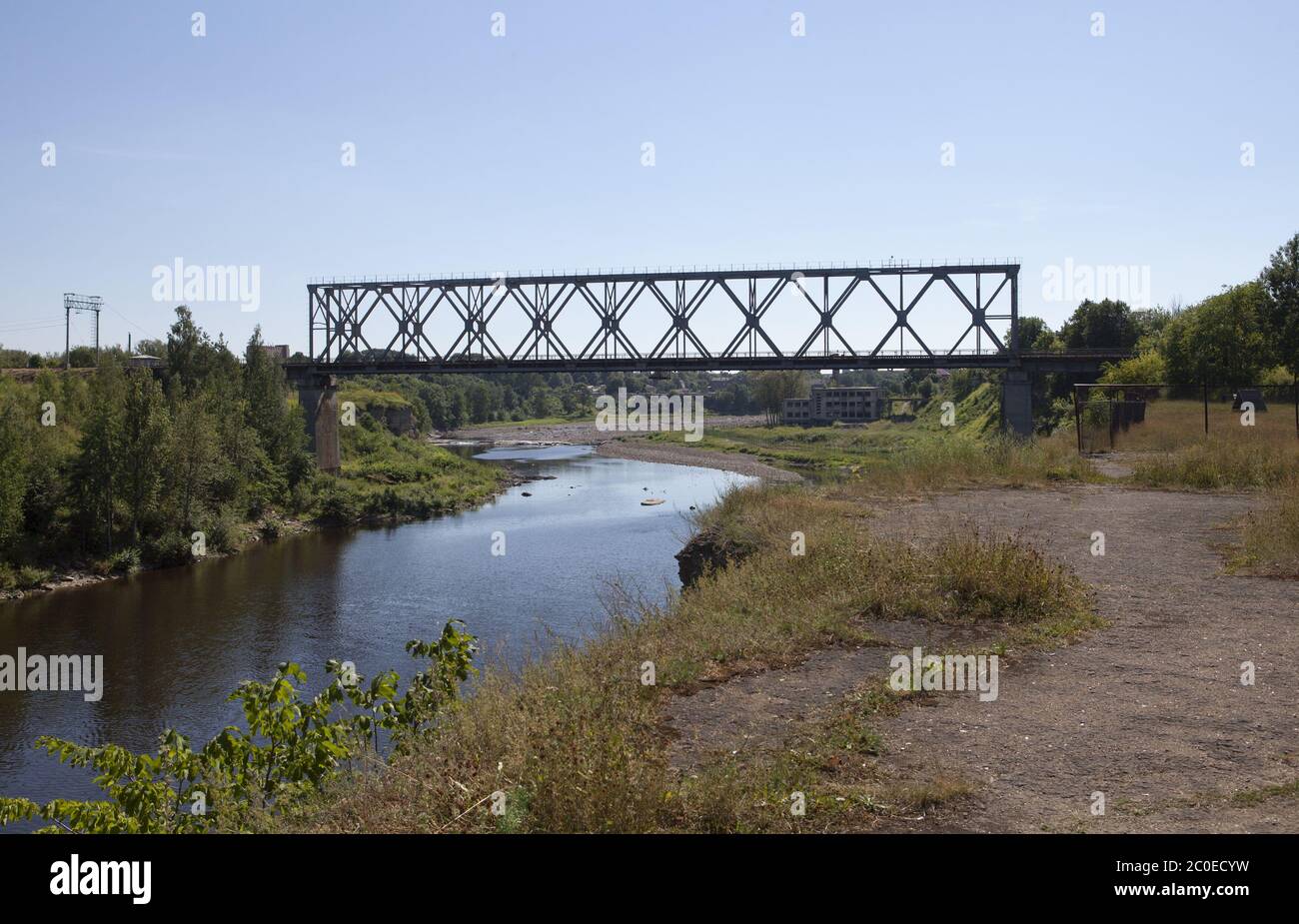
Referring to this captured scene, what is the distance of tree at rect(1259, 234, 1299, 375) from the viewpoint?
155 ft

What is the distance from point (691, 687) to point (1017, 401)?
60.0 meters

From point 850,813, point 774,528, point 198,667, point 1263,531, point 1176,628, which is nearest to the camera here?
point 850,813

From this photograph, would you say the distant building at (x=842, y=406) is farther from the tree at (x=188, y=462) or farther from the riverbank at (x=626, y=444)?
the tree at (x=188, y=462)

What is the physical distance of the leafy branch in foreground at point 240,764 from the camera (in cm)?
838

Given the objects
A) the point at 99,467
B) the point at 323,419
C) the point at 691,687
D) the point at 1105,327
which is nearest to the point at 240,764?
the point at 691,687

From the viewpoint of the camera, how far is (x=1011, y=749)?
24.6ft

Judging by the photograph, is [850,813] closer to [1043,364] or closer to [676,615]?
[676,615]

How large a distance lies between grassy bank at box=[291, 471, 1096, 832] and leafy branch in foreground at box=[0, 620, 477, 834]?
0.86 metres

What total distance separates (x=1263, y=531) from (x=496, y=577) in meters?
26.9

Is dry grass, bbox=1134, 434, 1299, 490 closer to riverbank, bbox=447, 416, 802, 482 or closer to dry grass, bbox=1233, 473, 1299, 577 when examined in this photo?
dry grass, bbox=1233, 473, 1299, 577

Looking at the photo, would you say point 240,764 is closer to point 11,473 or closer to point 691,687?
point 691,687

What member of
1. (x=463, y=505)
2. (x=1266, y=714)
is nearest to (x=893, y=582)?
(x=1266, y=714)

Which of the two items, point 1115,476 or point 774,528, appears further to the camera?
point 1115,476

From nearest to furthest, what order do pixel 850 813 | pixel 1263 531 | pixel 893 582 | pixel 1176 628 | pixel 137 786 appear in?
pixel 850 813 → pixel 137 786 → pixel 1176 628 → pixel 893 582 → pixel 1263 531
